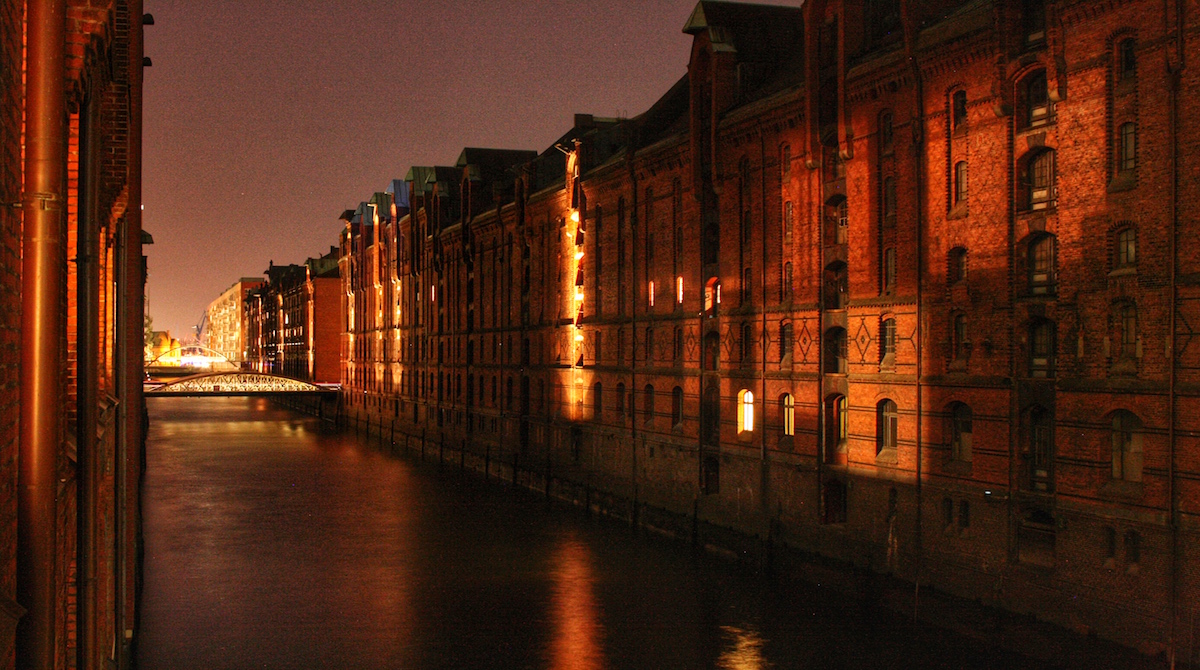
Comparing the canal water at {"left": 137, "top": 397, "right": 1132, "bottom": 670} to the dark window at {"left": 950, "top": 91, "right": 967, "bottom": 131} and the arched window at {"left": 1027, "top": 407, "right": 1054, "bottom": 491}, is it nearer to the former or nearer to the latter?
the arched window at {"left": 1027, "top": 407, "right": 1054, "bottom": 491}

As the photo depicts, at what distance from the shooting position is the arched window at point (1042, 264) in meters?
20.9

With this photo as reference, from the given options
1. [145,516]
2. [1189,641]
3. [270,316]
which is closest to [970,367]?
[1189,641]

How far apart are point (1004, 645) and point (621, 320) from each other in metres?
20.6

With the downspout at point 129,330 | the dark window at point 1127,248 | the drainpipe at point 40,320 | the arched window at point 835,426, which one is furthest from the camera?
the arched window at point 835,426

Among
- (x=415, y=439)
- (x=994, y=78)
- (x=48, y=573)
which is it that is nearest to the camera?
(x=48, y=573)

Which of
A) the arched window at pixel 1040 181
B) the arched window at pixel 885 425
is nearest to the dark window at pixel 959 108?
the arched window at pixel 1040 181

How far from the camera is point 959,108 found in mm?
22641

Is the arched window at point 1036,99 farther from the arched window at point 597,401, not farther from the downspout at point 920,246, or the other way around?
the arched window at point 597,401

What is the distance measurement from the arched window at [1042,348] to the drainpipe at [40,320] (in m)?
19.2

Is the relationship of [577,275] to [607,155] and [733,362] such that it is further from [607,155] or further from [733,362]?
[733,362]

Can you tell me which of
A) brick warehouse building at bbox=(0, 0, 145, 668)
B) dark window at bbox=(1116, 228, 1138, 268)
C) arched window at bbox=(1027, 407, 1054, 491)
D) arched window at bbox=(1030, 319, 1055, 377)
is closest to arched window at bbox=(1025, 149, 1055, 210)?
→ dark window at bbox=(1116, 228, 1138, 268)

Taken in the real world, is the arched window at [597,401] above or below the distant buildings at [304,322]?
below

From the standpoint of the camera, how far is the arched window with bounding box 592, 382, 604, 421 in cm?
3991

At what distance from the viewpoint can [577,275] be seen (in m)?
42.0
